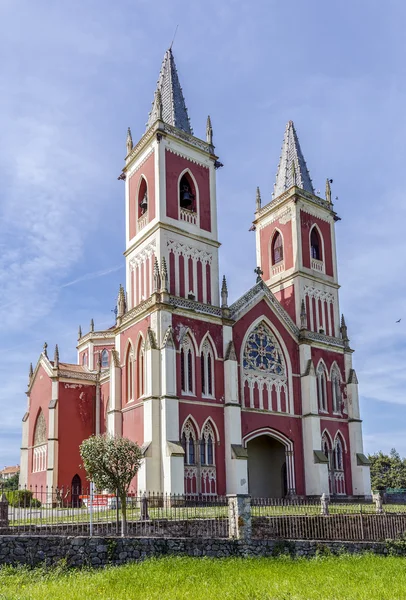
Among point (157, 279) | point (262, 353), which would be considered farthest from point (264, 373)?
point (157, 279)

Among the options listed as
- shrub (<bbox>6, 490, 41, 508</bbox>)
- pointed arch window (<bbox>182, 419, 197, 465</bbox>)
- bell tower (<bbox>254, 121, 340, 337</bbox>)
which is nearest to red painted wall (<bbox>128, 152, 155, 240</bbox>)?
bell tower (<bbox>254, 121, 340, 337</bbox>)

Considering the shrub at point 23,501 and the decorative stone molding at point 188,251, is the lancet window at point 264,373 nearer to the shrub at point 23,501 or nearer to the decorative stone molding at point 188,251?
the decorative stone molding at point 188,251

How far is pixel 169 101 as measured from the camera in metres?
42.4

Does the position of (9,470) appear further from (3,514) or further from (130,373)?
(3,514)

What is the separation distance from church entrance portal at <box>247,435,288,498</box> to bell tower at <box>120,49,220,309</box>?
9.60m

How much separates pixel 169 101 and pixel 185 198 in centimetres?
691

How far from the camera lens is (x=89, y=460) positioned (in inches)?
949

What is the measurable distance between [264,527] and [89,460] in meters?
6.52

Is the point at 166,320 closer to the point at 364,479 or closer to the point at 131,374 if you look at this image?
the point at 131,374

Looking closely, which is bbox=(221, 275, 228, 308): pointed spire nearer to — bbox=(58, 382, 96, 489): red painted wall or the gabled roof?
the gabled roof

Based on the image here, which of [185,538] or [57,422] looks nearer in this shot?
[185,538]

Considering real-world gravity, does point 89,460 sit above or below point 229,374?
below

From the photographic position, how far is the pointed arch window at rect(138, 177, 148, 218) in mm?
Result: 40584

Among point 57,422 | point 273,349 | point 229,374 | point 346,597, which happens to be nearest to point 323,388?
point 273,349
